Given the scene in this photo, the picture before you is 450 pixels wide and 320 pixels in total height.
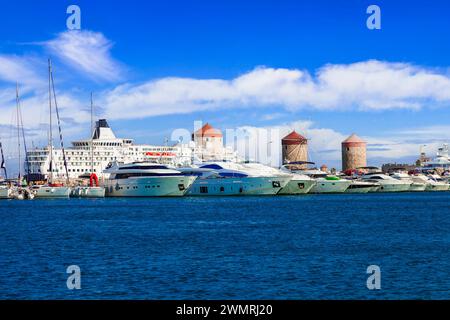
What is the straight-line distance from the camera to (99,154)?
139000 millimetres

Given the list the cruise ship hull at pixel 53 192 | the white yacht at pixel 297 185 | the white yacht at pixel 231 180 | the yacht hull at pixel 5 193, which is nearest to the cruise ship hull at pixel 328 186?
the white yacht at pixel 297 185

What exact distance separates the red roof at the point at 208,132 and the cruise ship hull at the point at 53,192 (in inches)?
3171

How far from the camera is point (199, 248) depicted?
33031 millimetres

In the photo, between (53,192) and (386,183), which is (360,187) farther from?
(53,192)

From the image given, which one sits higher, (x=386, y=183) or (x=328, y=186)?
(x=386, y=183)

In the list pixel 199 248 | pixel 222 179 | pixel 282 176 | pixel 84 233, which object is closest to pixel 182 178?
pixel 222 179

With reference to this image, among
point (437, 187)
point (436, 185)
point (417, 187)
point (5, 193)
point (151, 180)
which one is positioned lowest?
point (437, 187)

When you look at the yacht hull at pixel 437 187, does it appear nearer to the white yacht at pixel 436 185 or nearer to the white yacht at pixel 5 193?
the white yacht at pixel 436 185

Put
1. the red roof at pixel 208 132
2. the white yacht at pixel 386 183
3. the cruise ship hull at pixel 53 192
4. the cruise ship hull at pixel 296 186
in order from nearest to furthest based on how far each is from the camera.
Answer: the cruise ship hull at pixel 53 192, the cruise ship hull at pixel 296 186, the white yacht at pixel 386 183, the red roof at pixel 208 132

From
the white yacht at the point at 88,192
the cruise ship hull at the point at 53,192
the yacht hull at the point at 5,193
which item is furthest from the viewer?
the white yacht at the point at 88,192

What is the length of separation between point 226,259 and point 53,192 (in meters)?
76.5

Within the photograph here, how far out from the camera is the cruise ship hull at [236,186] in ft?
328

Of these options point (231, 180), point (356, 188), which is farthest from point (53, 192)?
point (356, 188)

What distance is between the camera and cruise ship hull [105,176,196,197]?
9612cm
